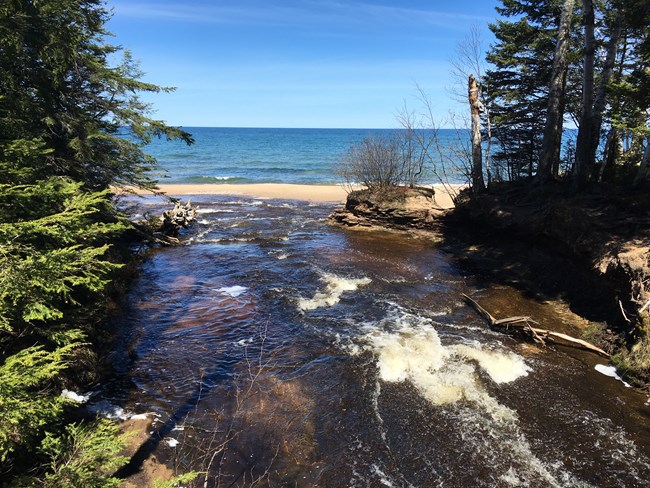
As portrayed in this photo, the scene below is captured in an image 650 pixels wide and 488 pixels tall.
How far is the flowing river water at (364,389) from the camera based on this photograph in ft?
18.2

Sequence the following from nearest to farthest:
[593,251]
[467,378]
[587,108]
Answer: [467,378] < [593,251] < [587,108]

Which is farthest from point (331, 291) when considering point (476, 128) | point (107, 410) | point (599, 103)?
point (599, 103)

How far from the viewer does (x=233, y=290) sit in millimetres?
12039

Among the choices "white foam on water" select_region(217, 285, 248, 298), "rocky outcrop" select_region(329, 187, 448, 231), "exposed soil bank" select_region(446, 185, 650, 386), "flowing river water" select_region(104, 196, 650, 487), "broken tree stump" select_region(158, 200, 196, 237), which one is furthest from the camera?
"rocky outcrop" select_region(329, 187, 448, 231)

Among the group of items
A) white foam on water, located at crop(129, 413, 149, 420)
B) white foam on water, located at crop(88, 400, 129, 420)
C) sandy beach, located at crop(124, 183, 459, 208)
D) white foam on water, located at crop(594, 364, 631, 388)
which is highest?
sandy beach, located at crop(124, 183, 459, 208)

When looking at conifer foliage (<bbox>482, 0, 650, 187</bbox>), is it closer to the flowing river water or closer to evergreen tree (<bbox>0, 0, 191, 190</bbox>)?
the flowing river water

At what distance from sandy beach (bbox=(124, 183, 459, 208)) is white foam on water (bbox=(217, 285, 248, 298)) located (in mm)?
18308

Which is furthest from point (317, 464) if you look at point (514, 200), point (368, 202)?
point (368, 202)

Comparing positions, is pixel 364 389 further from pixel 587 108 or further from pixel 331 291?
pixel 587 108

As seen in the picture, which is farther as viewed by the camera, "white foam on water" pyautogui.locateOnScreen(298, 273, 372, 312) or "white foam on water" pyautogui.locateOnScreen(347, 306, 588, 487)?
"white foam on water" pyautogui.locateOnScreen(298, 273, 372, 312)

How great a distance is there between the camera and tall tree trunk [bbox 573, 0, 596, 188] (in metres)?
12.1

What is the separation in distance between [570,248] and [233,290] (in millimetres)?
9977

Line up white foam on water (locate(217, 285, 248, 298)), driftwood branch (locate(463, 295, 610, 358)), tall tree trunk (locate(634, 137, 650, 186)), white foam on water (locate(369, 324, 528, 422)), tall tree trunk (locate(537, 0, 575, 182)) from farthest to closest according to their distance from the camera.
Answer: tall tree trunk (locate(537, 0, 575, 182)) < white foam on water (locate(217, 285, 248, 298)) < tall tree trunk (locate(634, 137, 650, 186)) < driftwood branch (locate(463, 295, 610, 358)) < white foam on water (locate(369, 324, 528, 422))

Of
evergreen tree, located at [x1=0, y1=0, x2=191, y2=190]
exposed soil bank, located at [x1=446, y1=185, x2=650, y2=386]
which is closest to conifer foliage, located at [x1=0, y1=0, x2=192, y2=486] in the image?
evergreen tree, located at [x1=0, y1=0, x2=191, y2=190]
